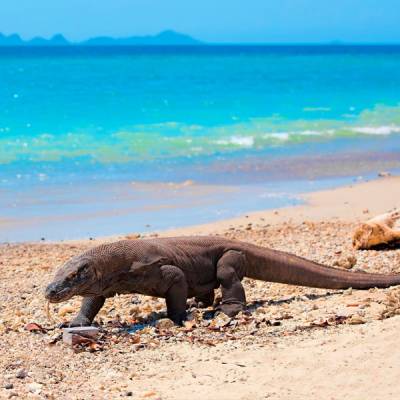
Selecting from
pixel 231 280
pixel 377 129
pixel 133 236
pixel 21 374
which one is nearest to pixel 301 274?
pixel 231 280

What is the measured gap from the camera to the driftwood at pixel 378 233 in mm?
11078

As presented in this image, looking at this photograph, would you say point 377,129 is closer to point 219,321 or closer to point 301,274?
point 301,274

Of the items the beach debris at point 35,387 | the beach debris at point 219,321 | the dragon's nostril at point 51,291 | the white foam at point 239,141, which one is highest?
the white foam at point 239,141

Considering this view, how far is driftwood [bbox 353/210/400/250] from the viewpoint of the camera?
36.3 ft

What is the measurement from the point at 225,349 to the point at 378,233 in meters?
4.50

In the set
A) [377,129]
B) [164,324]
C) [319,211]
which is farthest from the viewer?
[377,129]

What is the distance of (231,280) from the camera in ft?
28.4

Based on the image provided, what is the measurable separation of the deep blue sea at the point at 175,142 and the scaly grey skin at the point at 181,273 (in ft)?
20.3

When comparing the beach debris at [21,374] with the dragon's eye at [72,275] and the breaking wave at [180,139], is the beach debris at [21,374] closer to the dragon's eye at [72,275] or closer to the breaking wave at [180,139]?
the dragon's eye at [72,275]

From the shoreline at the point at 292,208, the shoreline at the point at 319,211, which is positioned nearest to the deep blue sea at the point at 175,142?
the shoreline at the point at 292,208

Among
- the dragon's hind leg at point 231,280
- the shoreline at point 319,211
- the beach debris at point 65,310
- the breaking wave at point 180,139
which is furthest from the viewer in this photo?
the breaking wave at point 180,139

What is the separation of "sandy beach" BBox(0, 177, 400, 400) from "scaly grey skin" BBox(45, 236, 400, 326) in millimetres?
167

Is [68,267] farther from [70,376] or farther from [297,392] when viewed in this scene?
[297,392]

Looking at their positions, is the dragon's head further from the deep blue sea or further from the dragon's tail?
the deep blue sea
